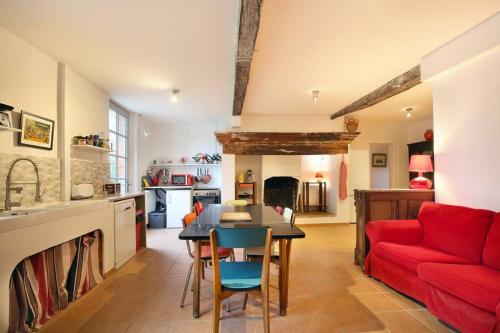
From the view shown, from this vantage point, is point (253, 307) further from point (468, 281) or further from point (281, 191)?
point (281, 191)

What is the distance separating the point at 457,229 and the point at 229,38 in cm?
274

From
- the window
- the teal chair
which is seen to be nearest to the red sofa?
the teal chair

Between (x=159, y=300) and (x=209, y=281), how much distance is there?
59 centimetres

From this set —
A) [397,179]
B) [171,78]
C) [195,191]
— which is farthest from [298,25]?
[397,179]

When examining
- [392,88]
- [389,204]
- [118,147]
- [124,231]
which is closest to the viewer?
[389,204]

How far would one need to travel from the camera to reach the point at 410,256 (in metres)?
2.36

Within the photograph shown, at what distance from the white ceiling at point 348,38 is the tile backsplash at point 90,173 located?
8.23 feet

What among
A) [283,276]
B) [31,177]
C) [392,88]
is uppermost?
[392,88]

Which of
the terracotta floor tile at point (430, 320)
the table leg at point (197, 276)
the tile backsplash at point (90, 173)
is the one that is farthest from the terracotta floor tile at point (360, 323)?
the tile backsplash at point (90, 173)

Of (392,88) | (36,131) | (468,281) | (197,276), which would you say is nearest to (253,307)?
(197,276)

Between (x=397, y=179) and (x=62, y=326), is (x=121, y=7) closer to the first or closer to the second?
(x=62, y=326)

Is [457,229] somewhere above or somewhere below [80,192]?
below

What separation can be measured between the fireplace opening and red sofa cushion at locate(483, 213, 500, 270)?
4175mm

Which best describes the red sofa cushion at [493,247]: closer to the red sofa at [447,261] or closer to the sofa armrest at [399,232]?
the red sofa at [447,261]
